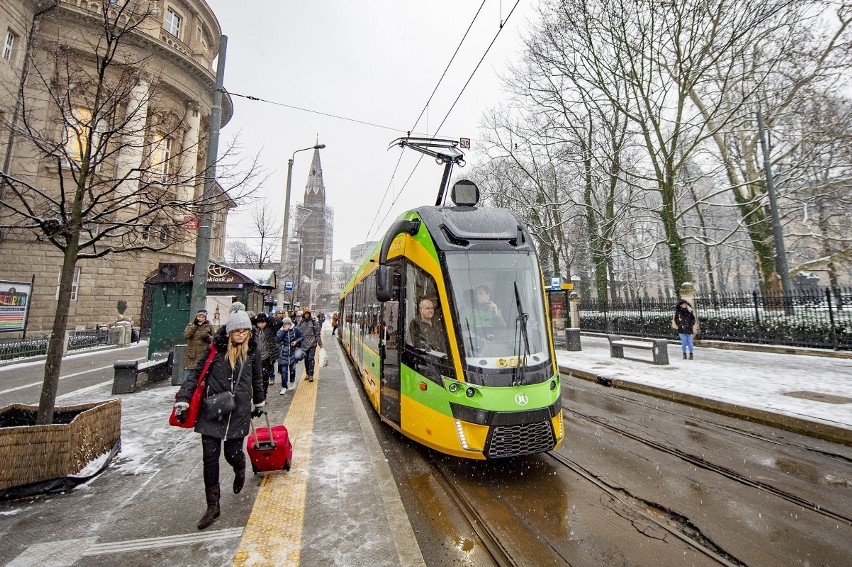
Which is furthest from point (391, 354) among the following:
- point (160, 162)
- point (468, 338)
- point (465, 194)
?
point (160, 162)

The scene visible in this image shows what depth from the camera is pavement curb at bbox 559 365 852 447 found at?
525cm

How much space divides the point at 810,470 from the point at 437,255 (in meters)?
4.89

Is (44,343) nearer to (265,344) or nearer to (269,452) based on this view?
(265,344)

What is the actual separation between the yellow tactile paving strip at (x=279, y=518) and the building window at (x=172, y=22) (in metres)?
34.4

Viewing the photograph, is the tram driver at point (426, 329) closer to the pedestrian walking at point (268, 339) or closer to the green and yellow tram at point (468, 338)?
the green and yellow tram at point (468, 338)

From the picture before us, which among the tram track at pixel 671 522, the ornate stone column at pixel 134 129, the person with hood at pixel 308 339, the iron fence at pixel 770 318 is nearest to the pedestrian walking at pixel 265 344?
the person with hood at pixel 308 339

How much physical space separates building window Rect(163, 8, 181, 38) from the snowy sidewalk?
113 ft

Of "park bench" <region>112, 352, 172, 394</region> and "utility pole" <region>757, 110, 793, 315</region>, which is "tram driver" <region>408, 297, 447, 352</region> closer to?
"park bench" <region>112, 352, 172, 394</region>

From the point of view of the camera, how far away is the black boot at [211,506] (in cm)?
312

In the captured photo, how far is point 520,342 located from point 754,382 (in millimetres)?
7448

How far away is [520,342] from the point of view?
170 inches

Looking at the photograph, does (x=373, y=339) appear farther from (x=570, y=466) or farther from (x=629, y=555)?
(x=629, y=555)

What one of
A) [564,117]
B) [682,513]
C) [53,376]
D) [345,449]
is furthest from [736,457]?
[564,117]

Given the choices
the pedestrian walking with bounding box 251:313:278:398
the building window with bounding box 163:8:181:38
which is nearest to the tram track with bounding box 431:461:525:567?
the pedestrian walking with bounding box 251:313:278:398
